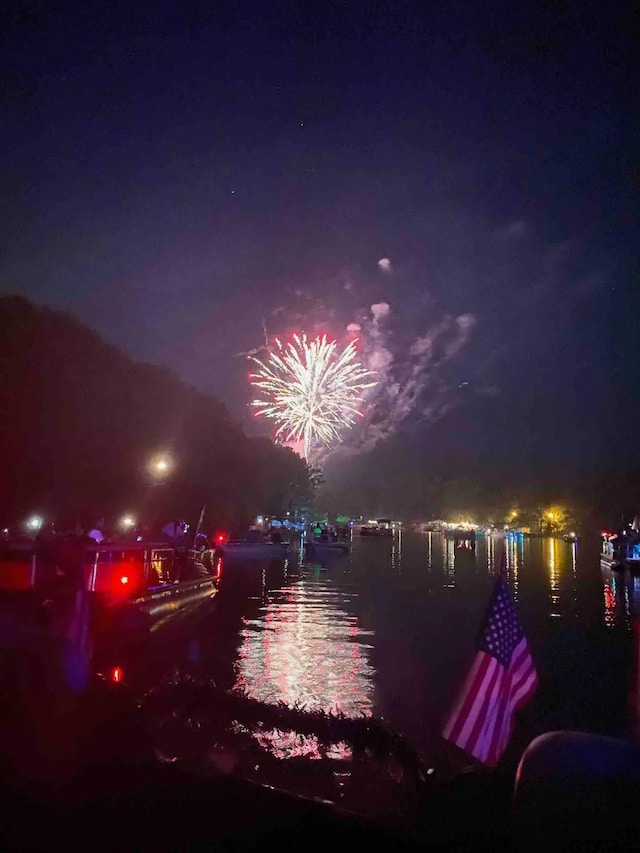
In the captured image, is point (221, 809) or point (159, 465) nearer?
point (221, 809)

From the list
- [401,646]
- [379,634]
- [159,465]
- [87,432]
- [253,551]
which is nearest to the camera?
[401,646]

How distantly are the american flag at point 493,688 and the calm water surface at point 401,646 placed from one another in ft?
12.5

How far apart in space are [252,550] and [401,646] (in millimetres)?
41341

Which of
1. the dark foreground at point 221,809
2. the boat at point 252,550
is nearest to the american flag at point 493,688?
the dark foreground at point 221,809

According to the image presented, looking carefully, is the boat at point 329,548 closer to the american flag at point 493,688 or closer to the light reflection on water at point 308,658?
the light reflection on water at point 308,658

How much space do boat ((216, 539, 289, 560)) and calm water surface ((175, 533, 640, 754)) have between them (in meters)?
20.5

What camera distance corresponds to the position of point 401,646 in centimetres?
1738

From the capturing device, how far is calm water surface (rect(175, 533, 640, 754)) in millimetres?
11828

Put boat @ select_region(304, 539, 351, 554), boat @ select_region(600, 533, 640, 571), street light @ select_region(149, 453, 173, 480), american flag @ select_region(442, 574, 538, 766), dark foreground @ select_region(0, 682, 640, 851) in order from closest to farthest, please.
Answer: dark foreground @ select_region(0, 682, 640, 851)
american flag @ select_region(442, 574, 538, 766)
street light @ select_region(149, 453, 173, 480)
boat @ select_region(600, 533, 640, 571)
boat @ select_region(304, 539, 351, 554)

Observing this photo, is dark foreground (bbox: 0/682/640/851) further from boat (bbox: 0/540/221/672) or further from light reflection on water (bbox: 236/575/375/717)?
boat (bbox: 0/540/221/672)

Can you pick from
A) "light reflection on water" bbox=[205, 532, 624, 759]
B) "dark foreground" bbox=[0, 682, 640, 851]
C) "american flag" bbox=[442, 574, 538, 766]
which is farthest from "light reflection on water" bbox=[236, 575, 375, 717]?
"dark foreground" bbox=[0, 682, 640, 851]

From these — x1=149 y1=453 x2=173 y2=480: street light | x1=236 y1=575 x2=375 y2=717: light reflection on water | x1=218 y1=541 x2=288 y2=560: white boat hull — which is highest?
x1=149 y1=453 x2=173 y2=480: street light

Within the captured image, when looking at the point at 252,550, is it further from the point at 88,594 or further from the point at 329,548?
the point at 88,594

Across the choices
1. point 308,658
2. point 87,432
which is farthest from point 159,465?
point 308,658
